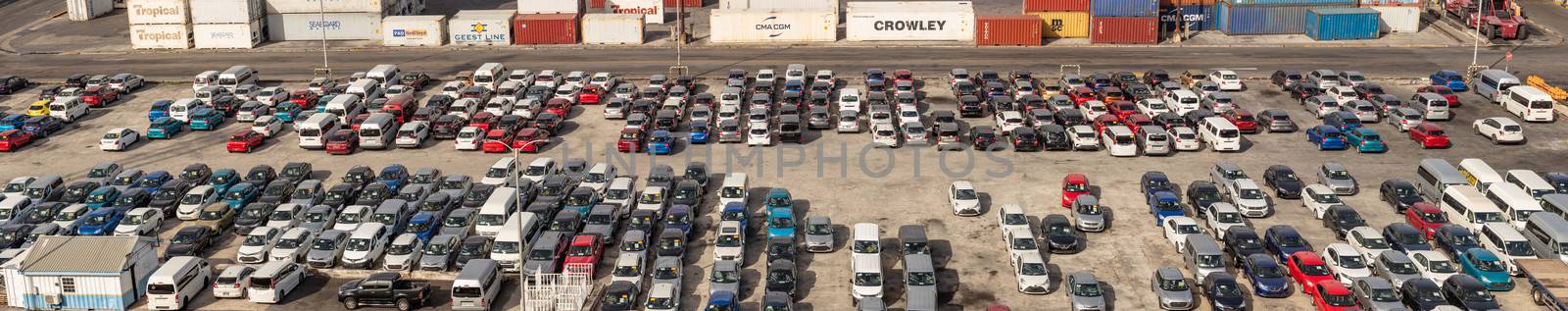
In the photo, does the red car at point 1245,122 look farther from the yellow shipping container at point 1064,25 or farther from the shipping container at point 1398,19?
the shipping container at point 1398,19

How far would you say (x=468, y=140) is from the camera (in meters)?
72.5

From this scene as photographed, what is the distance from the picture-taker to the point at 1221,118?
7219cm

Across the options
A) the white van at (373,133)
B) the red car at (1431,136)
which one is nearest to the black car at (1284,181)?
the red car at (1431,136)

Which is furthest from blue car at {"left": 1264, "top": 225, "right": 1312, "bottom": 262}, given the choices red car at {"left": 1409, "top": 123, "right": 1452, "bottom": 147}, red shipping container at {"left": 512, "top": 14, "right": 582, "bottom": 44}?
red shipping container at {"left": 512, "top": 14, "right": 582, "bottom": 44}

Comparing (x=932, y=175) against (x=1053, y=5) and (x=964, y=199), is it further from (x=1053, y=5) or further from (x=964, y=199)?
(x=1053, y=5)

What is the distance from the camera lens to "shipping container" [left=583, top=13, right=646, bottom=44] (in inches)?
4183

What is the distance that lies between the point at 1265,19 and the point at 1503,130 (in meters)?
35.5

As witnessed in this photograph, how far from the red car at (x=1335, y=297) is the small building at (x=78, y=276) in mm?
38345

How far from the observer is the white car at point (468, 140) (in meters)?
72.6

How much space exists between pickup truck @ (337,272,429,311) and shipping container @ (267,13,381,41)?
6325cm

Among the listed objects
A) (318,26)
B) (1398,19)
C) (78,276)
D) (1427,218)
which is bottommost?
(1427,218)

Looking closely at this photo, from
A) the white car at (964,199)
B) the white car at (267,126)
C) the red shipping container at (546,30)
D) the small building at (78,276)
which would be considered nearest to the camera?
the small building at (78,276)

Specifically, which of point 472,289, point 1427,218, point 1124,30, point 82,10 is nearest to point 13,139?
point 472,289

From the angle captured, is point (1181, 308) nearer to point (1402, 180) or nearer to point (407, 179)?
point (1402, 180)
